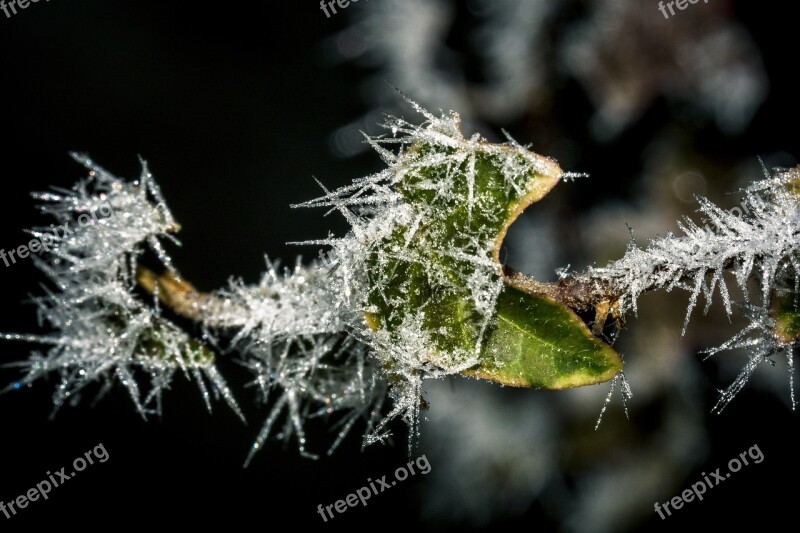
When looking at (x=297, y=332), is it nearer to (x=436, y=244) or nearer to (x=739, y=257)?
(x=436, y=244)

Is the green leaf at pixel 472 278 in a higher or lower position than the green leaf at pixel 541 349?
higher

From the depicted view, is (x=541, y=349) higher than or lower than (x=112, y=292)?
lower

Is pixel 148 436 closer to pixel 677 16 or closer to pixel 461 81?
pixel 461 81

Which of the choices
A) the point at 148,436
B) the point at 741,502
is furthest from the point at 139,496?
the point at 741,502

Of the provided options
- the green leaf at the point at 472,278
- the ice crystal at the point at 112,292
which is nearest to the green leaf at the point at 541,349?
the green leaf at the point at 472,278

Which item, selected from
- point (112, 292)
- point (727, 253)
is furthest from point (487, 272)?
point (112, 292)

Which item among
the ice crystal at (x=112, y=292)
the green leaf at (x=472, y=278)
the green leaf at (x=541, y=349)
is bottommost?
the green leaf at (x=541, y=349)

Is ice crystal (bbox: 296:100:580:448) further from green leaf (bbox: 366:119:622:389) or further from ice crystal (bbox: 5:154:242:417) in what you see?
ice crystal (bbox: 5:154:242:417)

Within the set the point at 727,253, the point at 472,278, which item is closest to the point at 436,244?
the point at 472,278

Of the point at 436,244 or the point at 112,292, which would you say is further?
the point at 112,292

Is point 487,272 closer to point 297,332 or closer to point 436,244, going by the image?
point 436,244

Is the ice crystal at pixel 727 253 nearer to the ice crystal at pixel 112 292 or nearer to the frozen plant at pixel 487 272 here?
the frozen plant at pixel 487 272
